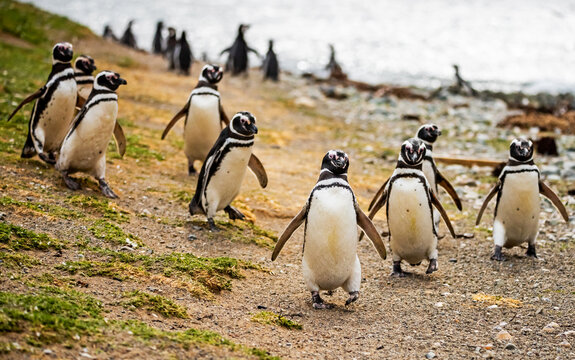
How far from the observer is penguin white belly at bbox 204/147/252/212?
648 centimetres

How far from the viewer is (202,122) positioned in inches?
317

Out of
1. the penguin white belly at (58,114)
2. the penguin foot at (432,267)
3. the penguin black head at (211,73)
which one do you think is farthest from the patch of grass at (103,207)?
the penguin foot at (432,267)

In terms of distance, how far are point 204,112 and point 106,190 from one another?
5.66 ft

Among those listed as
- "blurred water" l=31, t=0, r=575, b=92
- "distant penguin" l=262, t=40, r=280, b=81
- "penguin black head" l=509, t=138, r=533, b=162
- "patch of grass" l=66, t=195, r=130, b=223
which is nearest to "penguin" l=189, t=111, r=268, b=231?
"patch of grass" l=66, t=195, r=130, b=223

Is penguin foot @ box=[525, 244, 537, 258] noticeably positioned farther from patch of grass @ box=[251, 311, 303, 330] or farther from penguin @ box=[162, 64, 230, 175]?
penguin @ box=[162, 64, 230, 175]

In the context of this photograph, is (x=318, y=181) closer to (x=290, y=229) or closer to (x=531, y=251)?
(x=290, y=229)

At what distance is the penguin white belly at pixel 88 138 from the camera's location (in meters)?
6.63

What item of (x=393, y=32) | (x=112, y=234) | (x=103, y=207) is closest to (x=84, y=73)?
(x=103, y=207)

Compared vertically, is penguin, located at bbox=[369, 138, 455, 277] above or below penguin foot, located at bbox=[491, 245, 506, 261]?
above

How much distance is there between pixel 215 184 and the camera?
257 inches

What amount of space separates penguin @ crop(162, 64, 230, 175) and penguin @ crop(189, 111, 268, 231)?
1.46 metres

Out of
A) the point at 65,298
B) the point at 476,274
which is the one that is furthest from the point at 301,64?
the point at 65,298

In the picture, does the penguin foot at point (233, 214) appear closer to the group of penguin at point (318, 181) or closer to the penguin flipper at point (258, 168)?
the group of penguin at point (318, 181)

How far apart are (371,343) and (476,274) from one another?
2101mm
